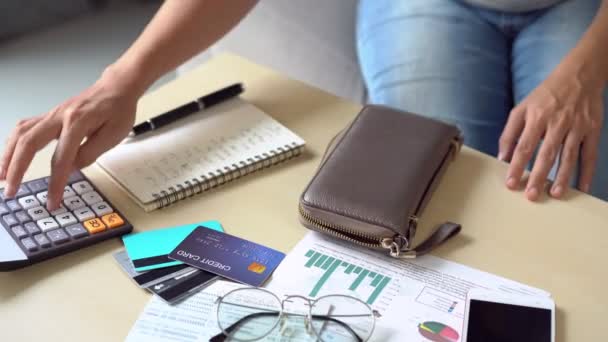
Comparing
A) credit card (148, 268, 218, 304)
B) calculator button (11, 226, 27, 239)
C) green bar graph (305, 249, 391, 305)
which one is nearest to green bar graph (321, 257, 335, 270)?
green bar graph (305, 249, 391, 305)

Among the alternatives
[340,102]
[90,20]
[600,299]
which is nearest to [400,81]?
[340,102]

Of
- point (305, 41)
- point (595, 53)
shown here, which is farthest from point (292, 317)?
point (305, 41)

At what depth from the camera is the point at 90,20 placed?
238 centimetres

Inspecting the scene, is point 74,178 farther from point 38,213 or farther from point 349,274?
point 349,274

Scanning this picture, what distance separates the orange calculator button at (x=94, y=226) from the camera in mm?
770

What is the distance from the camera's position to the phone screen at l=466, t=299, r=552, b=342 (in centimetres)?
67

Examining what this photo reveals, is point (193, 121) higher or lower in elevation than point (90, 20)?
higher

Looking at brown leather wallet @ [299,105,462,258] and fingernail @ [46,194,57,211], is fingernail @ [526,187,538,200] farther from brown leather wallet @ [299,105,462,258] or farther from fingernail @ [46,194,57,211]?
fingernail @ [46,194,57,211]

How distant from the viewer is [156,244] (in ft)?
2.52

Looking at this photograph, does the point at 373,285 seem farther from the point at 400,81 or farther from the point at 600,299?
the point at 400,81

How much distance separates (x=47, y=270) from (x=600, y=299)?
0.61 metres

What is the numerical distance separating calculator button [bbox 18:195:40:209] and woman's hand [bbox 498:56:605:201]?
593mm

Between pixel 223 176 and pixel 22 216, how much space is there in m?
0.24

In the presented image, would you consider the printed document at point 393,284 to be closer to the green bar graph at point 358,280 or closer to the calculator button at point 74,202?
the green bar graph at point 358,280
